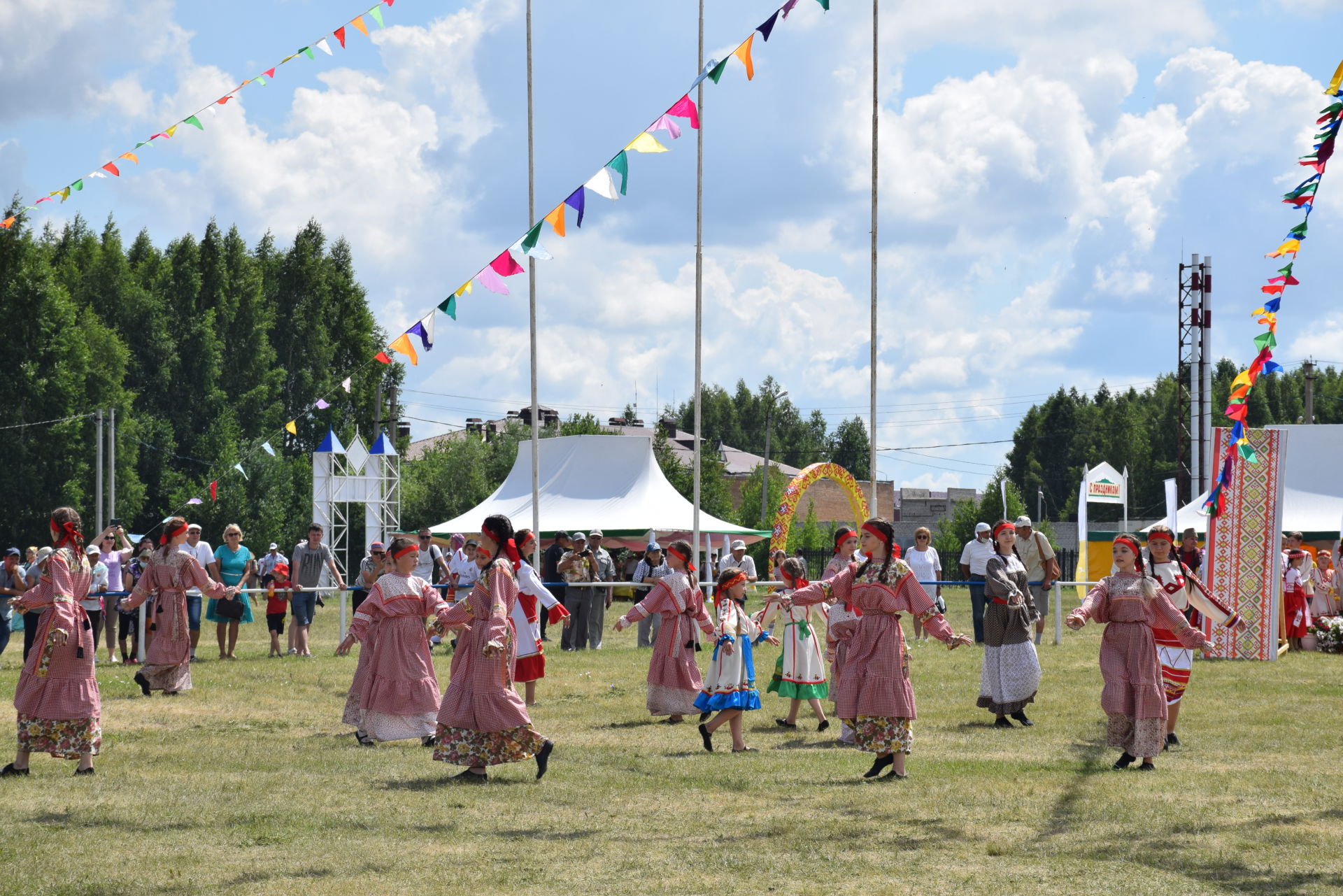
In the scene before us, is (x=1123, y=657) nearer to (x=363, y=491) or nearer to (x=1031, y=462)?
(x=363, y=491)

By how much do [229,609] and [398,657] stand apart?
319 inches

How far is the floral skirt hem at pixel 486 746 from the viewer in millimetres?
9219

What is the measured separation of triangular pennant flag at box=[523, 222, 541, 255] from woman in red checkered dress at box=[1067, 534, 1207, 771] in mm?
5691

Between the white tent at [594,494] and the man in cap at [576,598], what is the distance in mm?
7394

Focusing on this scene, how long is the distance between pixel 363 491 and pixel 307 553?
17332 mm

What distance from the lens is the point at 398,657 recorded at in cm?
1109

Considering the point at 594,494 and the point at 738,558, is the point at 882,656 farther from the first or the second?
the point at 594,494

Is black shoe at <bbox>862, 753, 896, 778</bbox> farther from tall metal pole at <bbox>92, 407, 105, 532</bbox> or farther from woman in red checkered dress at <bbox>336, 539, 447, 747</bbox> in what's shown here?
tall metal pole at <bbox>92, 407, 105, 532</bbox>

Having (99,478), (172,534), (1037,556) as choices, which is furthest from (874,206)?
(99,478)

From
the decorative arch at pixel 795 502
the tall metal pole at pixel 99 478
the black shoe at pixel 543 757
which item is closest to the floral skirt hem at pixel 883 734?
the black shoe at pixel 543 757

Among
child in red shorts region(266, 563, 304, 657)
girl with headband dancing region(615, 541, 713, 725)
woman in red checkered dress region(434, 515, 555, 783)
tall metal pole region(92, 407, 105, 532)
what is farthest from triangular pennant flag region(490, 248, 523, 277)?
tall metal pole region(92, 407, 105, 532)

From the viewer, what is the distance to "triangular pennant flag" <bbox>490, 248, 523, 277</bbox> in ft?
43.3

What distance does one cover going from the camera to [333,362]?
203 ft

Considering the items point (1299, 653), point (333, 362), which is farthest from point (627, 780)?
point (333, 362)
